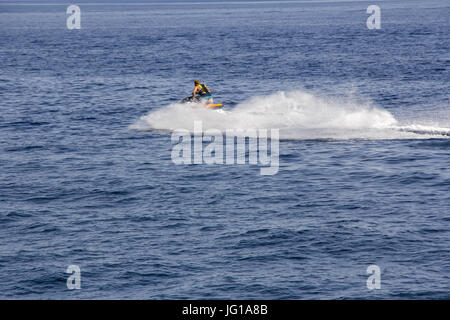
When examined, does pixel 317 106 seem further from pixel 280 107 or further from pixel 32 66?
pixel 32 66

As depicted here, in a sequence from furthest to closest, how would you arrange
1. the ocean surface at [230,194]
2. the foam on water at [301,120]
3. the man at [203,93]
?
the man at [203,93] → the foam on water at [301,120] → the ocean surface at [230,194]

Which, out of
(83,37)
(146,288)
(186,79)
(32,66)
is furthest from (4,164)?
(83,37)

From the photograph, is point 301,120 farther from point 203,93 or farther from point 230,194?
point 230,194

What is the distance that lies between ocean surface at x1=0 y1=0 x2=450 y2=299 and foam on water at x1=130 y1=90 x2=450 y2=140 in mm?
156

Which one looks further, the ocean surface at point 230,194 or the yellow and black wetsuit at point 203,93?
the yellow and black wetsuit at point 203,93

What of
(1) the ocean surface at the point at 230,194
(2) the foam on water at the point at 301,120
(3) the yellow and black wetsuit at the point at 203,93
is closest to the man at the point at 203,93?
(3) the yellow and black wetsuit at the point at 203,93

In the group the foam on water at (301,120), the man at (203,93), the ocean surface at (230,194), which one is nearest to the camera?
the ocean surface at (230,194)

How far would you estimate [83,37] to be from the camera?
445ft

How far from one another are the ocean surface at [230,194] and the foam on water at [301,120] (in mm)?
156

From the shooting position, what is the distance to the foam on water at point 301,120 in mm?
41750

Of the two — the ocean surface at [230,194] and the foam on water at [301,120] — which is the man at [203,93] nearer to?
the foam on water at [301,120]

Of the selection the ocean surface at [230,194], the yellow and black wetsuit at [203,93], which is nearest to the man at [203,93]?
the yellow and black wetsuit at [203,93]

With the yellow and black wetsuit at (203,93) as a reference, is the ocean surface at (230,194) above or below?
below

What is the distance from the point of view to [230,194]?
3206 cm
